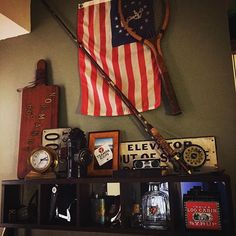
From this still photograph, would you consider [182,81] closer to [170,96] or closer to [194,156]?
[170,96]

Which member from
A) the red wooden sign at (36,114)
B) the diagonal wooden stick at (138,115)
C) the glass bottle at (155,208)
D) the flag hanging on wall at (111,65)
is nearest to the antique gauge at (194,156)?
the diagonal wooden stick at (138,115)

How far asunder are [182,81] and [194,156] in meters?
0.47

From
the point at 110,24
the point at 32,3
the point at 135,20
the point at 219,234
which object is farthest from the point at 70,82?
the point at 219,234

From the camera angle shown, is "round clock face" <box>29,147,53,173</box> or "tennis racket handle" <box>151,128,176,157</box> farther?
"round clock face" <box>29,147,53,173</box>

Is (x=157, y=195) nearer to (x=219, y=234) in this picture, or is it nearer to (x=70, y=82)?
(x=219, y=234)

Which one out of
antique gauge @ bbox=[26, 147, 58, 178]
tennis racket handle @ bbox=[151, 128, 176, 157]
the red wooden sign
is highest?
the red wooden sign

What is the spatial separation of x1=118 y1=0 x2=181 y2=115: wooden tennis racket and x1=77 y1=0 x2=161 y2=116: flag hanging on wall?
41mm

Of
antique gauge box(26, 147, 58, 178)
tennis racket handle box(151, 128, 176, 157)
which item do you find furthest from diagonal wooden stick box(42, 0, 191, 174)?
antique gauge box(26, 147, 58, 178)

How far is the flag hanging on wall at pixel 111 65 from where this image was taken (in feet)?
5.57

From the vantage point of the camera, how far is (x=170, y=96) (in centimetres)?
158

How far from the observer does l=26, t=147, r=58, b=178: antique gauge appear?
5.32ft

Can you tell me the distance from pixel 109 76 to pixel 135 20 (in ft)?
1.38

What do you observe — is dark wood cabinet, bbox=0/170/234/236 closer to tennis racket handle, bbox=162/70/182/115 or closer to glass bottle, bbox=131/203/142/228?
glass bottle, bbox=131/203/142/228

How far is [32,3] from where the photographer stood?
2154 mm
